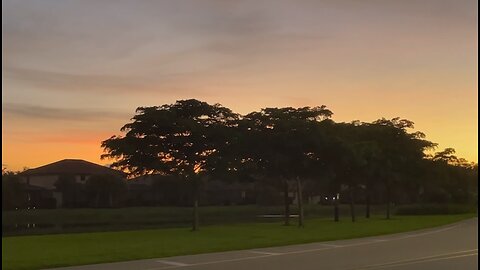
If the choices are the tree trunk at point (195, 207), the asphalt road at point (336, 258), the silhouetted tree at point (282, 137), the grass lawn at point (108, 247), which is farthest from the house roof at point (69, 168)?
the asphalt road at point (336, 258)

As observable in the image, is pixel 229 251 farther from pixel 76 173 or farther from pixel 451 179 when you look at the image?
pixel 76 173

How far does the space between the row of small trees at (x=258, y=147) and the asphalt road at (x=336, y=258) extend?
10.2 meters

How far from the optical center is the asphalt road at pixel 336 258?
13.7 m

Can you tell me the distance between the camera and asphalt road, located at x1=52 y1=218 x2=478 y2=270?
13719mm

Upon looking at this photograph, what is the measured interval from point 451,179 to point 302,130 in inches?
812

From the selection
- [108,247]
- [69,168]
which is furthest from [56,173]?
[108,247]

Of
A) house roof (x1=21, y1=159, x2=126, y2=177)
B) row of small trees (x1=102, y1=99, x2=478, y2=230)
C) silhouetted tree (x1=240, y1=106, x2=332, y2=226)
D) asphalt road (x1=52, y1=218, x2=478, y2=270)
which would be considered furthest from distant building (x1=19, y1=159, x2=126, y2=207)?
asphalt road (x1=52, y1=218, x2=478, y2=270)

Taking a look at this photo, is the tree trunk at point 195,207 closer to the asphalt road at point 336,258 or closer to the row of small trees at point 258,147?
the row of small trees at point 258,147

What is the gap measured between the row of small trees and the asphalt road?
10.2 metres

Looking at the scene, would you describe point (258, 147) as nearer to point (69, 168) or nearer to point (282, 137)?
point (282, 137)

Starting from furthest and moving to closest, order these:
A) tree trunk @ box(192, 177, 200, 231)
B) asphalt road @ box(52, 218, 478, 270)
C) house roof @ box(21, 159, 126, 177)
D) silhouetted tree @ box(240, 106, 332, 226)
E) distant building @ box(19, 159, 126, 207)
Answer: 1. house roof @ box(21, 159, 126, 177)
2. distant building @ box(19, 159, 126, 207)
3. silhouetted tree @ box(240, 106, 332, 226)
4. tree trunk @ box(192, 177, 200, 231)
5. asphalt road @ box(52, 218, 478, 270)

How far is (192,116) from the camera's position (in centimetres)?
2883

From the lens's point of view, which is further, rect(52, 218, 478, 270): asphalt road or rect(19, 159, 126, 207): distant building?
rect(19, 159, 126, 207): distant building

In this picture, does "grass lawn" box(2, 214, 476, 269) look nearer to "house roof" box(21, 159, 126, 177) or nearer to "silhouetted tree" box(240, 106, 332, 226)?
"silhouetted tree" box(240, 106, 332, 226)
